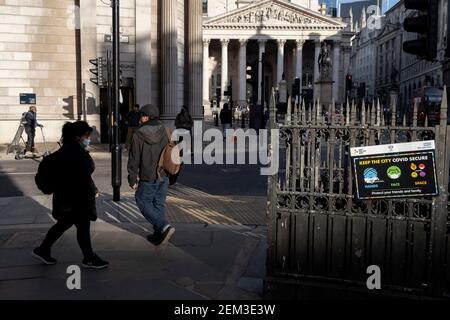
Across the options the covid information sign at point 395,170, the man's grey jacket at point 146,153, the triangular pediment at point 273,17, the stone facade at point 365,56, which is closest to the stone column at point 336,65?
the triangular pediment at point 273,17

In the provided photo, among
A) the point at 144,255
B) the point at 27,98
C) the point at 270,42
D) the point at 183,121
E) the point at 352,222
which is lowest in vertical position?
the point at 144,255

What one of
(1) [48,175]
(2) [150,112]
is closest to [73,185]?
(1) [48,175]

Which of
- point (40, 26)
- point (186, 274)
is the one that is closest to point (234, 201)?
point (186, 274)

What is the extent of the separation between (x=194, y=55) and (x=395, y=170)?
2104 centimetres

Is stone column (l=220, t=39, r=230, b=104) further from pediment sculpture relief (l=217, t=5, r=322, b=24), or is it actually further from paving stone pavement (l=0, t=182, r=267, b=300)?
paving stone pavement (l=0, t=182, r=267, b=300)

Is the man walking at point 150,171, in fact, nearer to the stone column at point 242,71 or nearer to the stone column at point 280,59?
the stone column at point 242,71

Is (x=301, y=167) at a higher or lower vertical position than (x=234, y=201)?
higher

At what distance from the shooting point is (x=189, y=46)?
24.5 m

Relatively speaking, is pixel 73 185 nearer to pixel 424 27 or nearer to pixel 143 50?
pixel 424 27

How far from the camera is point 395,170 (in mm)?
4312

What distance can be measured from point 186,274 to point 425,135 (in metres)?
2.73

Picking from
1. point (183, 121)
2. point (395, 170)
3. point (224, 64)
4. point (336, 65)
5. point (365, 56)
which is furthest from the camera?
point (365, 56)

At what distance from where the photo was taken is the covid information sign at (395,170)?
4.19 m
